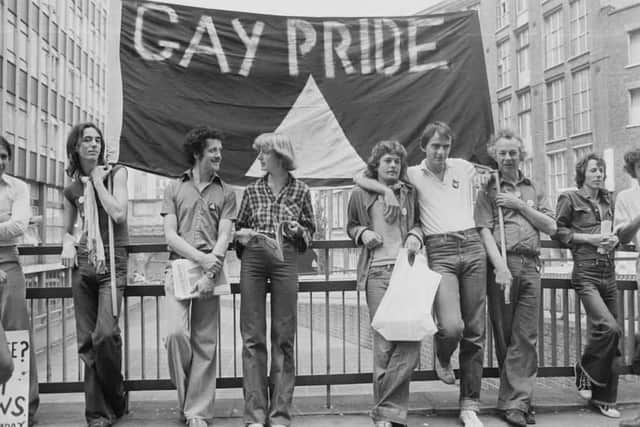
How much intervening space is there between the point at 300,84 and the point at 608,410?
3396mm

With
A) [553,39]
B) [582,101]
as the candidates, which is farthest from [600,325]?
[553,39]

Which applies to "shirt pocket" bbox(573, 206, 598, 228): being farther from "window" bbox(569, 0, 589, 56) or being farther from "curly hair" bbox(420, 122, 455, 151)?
"window" bbox(569, 0, 589, 56)

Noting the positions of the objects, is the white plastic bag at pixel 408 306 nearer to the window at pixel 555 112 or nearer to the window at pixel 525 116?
the window at pixel 525 116

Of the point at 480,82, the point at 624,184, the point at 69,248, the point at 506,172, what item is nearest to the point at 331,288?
the point at 506,172

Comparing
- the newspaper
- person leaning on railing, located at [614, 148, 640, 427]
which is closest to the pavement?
person leaning on railing, located at [614, 148, 640, 427]

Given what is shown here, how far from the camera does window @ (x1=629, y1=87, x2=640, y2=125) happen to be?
16.3 ft

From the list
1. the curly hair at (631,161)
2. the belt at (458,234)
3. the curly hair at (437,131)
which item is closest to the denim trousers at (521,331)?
the belt at (458,234)

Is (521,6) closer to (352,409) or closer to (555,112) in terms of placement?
(555,112)

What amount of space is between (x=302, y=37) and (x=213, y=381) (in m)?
2.78

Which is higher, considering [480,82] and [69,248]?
[480,82]

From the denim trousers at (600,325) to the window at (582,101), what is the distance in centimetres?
138

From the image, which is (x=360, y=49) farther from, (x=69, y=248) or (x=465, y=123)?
(x=69, y=248)

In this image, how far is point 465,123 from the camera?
4836 millimetres

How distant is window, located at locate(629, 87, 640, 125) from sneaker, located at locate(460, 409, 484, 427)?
9.56 ft
